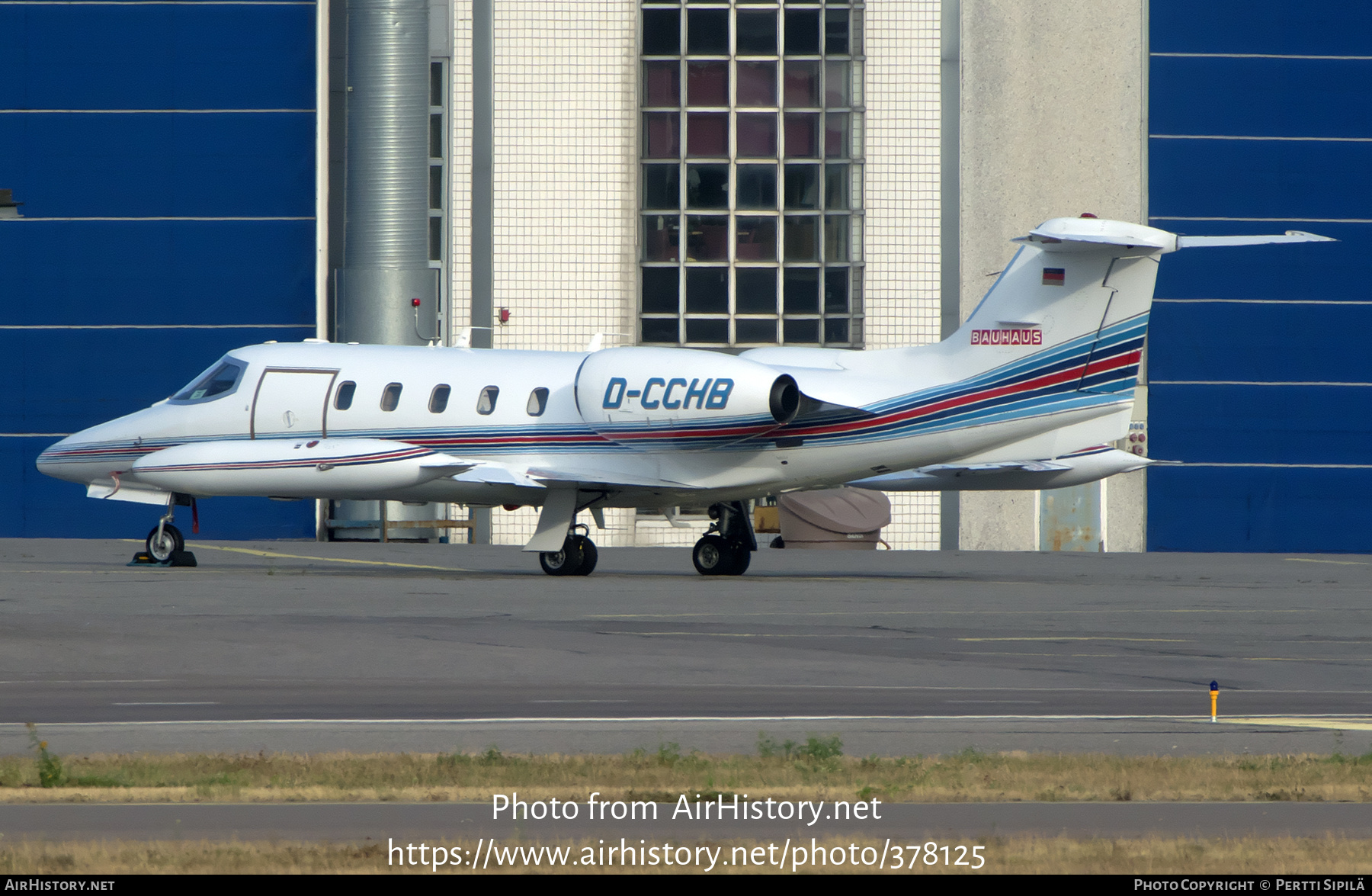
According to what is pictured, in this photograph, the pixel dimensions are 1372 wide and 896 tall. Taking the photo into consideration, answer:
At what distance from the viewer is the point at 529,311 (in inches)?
1918

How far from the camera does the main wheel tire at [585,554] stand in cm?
2775

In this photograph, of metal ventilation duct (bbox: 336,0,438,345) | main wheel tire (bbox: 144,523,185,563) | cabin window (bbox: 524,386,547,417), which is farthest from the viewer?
metal ventilation duct (bbox: 336,0,438,345)

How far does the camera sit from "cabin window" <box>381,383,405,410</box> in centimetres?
2780

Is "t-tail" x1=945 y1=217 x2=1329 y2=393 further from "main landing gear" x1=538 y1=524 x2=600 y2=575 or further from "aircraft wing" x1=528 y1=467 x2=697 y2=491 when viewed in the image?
"main landing gear" x1=538 y1=524 x2=600 y2=575

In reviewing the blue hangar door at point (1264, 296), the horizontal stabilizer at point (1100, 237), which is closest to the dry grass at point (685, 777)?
the horizontal stabilizer at point (1100, 237)

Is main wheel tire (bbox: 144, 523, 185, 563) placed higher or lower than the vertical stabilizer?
lower

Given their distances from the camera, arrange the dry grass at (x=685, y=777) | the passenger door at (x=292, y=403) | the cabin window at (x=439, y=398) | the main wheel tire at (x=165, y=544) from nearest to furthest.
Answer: the dry grass at (x=685, y=777) < the cabin window at (x=439, y=398) < the passenger door at (x=292, y=403) < the main wheel tire at (x=165, y=544)

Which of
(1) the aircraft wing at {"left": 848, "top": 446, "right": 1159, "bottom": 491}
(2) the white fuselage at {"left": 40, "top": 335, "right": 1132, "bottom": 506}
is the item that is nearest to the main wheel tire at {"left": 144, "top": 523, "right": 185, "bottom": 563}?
(2) the white fuselage at {"left": 40, "top": 335, "right": 1132, "bottom": 506}

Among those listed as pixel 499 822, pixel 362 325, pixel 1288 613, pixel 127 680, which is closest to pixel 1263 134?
pixel 362 325

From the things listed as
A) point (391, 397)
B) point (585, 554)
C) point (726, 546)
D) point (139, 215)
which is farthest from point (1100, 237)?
point (139, 215)

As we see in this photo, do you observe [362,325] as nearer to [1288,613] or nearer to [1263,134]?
[1263,134]

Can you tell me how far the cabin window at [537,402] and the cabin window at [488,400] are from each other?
49 centimetres

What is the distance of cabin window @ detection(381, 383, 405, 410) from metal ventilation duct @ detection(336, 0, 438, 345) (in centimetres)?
1742

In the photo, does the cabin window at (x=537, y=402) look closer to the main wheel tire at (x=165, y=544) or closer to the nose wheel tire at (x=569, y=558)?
the nose wheel tire at (x=569, y=558)
